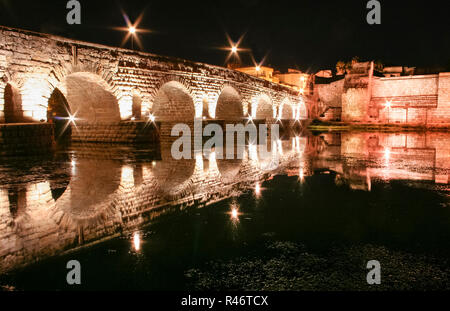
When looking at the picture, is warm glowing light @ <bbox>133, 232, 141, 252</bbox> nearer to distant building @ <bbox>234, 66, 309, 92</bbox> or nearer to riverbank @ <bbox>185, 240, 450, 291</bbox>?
riverbank @ <bbox>185, 240, 450, 291</bbox>

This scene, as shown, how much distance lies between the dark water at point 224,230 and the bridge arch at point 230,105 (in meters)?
19.0

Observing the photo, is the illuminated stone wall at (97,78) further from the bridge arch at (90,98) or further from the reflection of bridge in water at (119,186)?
the reflection of bridge in water at (119,186)

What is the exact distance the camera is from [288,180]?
7117mm

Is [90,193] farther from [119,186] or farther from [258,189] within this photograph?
[258,189]

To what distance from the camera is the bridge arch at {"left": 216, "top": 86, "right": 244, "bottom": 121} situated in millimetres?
26150

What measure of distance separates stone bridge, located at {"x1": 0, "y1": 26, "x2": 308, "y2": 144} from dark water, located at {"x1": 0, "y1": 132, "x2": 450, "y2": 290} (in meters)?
5.24

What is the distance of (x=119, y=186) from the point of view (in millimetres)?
6430

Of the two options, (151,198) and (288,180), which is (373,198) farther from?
(151,198)

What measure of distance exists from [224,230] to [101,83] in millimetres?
12809

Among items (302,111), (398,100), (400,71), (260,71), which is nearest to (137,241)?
(398,100)

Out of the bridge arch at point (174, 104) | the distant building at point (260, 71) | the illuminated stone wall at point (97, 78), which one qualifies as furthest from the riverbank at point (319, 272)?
the distant building at point (260, 71)

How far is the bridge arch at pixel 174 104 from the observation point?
65.5 feet
